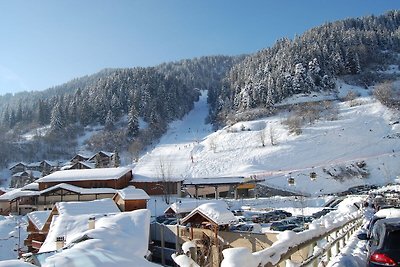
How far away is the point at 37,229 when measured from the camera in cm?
3105

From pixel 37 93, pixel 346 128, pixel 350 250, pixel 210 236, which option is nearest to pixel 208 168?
pixel 346 128

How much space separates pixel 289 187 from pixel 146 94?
84.4m

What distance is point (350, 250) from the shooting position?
10258 mm

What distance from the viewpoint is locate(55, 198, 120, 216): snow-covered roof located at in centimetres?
2743

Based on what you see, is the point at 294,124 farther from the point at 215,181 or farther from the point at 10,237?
the point at 10,237

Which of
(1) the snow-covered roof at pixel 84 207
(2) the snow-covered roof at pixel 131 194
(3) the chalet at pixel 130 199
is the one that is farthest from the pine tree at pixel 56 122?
(1) the snow-covered roof at pixel 84 207

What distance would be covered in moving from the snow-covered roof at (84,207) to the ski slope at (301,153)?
67.6 feet

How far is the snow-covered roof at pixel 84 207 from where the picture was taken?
90.0ft

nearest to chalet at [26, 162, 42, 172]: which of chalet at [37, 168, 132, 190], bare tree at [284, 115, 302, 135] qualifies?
chalet at [37, 168, 132, 190]

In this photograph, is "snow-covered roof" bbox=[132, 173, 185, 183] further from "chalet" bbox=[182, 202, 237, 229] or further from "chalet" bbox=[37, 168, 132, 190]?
"chalet" bbox=[182, 202, 237, 229]

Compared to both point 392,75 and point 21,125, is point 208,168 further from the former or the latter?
point 21,125

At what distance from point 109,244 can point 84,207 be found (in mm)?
24710

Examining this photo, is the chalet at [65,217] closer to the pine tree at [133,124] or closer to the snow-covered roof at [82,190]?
the snow-covered roof at [82,190]

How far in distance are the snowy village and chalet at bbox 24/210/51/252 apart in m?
0.17
